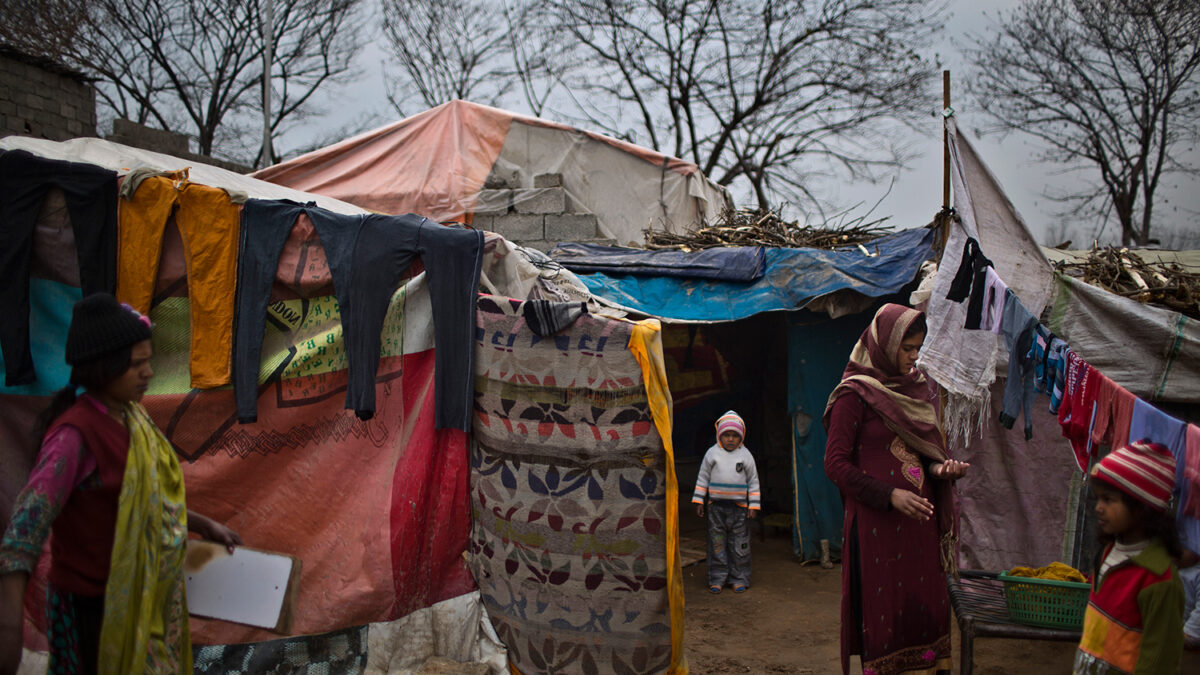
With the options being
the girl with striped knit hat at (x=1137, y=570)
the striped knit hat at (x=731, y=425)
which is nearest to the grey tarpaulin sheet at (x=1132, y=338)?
the striped knit hat at (x=731, y=425)

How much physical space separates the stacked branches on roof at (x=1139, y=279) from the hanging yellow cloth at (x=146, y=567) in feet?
19.0

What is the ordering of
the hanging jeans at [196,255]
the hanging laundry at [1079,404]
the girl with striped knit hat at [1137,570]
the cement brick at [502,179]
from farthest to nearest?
the cement brick at [502,179] < the hanging jeans at [196,255] < the hanging laundry at [1079,404] < the girl with striped knit hat at [1137,570]

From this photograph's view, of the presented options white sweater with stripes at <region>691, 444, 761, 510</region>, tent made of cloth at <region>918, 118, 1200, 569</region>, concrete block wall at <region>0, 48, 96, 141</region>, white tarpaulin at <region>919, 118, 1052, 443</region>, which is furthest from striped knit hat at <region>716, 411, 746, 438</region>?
concrete block wall at <region>0, 48, 96, 141</region>

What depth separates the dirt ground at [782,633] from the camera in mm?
5082

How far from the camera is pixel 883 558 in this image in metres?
3.41

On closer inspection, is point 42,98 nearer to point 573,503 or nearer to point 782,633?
point 573,503

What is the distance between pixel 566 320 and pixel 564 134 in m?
→ 6.13

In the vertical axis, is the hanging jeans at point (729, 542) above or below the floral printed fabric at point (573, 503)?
below

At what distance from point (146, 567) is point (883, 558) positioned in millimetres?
2733

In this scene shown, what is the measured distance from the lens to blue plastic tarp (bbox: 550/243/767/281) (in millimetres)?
6934

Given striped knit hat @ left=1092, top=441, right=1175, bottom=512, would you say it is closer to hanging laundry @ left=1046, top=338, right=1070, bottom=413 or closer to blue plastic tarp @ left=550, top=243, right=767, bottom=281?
hanging laundry @ left=1046, top=338, right=1070, bottom=413

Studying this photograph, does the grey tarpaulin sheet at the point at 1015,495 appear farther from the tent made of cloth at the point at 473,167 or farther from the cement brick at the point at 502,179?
the cement brick at the point at 502,179

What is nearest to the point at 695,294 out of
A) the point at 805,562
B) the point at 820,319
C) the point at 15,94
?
the point at 820,319

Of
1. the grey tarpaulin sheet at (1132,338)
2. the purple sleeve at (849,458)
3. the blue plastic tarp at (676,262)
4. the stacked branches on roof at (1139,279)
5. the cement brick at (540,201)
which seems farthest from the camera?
the cement brick at (540,201)
